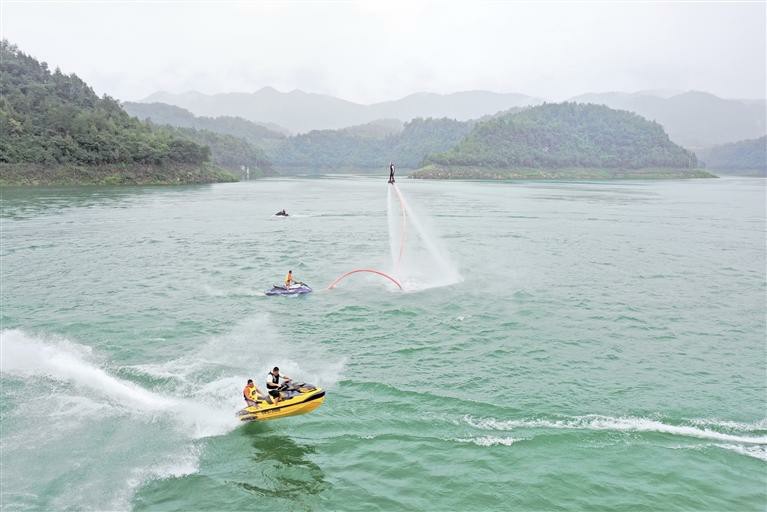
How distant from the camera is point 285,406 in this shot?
2530 centimetres

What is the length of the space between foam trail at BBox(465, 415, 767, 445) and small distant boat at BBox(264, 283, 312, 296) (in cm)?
2454

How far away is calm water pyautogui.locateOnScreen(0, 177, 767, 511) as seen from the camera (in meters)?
21.5

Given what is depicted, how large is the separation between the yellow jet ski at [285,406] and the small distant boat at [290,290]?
21648 millimetres

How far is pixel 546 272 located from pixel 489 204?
8438cm

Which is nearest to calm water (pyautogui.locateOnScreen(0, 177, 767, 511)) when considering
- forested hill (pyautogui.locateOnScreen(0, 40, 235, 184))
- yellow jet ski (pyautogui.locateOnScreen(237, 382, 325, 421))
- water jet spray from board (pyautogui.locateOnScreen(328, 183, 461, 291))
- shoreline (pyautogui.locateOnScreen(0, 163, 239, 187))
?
water jet spray from board (pyautogui.locateOnScreen(328, 183, 461, 291))

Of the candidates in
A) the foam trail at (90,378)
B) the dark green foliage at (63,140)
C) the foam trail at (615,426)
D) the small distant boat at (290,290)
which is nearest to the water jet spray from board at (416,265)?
the small distant boat at (290,290)

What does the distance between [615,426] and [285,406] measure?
15869 millimetres

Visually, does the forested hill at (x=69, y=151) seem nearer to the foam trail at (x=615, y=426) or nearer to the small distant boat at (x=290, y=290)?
the small distant boat at (x=290, y=290)

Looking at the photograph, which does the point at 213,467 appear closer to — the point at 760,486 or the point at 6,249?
the point at 760,486

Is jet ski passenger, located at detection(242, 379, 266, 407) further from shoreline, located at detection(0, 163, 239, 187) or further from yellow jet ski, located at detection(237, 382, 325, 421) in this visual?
shoreline, located at detection(0, 163, 239, 187)

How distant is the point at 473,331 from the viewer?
38125 millimetres

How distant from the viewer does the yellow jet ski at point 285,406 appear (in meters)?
25.2

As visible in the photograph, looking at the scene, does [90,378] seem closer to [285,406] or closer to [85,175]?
[285,406]

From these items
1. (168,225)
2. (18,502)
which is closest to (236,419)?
(18,502)
